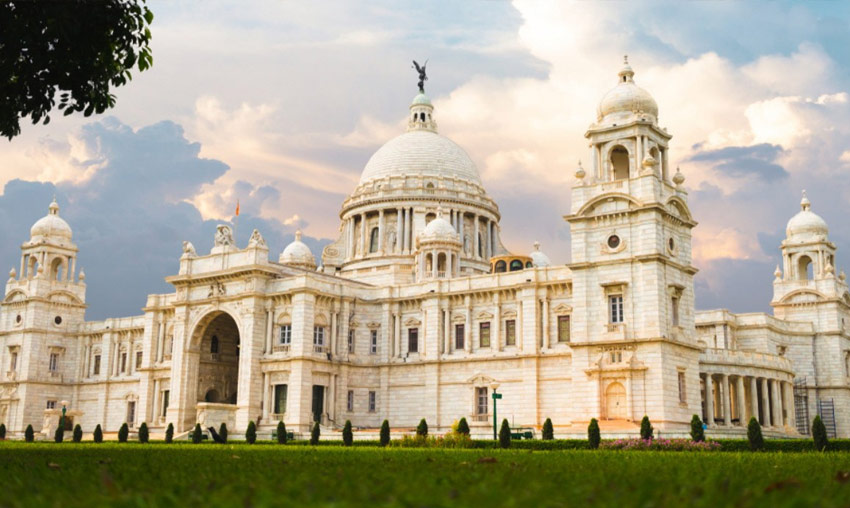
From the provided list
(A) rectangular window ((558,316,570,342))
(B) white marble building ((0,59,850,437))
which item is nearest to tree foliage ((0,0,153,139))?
(B) white marble building ((0,59,850,437))

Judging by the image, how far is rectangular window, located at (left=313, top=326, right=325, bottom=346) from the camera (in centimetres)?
6378

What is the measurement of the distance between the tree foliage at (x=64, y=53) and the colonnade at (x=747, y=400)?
145ft

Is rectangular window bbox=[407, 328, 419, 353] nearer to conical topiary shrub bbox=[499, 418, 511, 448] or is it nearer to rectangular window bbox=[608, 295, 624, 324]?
rectangular window bbox=[608, 295, 624, 324]

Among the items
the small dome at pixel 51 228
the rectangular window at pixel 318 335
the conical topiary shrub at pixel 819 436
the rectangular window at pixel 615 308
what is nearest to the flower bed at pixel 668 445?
the conical topiary shrub at pixel 819 436

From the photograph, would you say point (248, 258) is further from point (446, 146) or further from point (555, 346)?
point (446, 146)

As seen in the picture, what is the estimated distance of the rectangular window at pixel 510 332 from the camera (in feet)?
203

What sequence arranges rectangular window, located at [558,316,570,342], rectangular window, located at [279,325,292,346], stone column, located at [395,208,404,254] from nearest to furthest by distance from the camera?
rectangular window, located at [558,316,570,342]
rectangular window, located at [279,325,292,346]
stone column, located at [395,208,404,254]

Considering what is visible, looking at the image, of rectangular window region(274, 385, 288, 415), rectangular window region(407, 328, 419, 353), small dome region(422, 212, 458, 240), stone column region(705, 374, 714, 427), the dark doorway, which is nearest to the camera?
stone column region(705, 374, 714, 427)

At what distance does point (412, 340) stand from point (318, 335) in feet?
23.4

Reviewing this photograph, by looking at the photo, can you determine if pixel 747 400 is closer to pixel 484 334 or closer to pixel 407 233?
pixel 484 334

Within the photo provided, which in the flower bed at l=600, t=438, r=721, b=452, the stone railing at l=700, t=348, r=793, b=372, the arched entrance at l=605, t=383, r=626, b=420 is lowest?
the flower bed at l=600, t=438, r=721, b=452

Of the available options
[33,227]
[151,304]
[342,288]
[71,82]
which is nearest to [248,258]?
[342,288]

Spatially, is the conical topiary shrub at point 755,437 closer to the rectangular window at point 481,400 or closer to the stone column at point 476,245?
the rectangular window at point 481,400

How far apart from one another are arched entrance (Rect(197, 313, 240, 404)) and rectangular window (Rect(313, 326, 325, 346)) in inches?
363
